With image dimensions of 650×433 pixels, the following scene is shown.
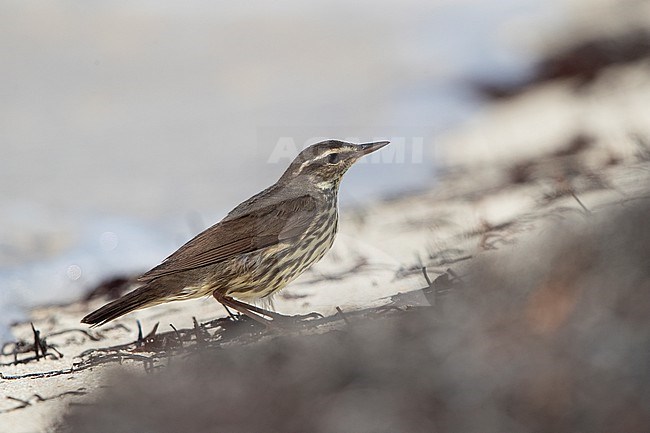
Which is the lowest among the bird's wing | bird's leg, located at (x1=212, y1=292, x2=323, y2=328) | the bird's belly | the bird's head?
bird's leg, located at (x1=212, y1=292, x2=323, y2=328)

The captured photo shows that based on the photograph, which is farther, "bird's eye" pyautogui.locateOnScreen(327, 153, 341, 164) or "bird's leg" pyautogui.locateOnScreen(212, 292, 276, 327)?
"bird's eye" pyautogui.locateOnScreen(327, 153, 341, 164)

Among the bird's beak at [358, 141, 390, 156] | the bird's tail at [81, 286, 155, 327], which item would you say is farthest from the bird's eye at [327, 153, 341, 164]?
the bird's tail at [81, 286, 155, 327]

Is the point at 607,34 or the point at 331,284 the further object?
the point at 607,34

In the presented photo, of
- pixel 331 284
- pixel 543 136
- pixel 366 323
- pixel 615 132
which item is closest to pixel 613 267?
pixel 366 323

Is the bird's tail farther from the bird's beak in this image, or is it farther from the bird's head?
the bird's beak

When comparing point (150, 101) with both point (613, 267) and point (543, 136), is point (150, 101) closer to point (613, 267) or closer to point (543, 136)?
point (543, 136)

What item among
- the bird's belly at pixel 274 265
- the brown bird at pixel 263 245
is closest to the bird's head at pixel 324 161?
the brown bird at pixel 263 245

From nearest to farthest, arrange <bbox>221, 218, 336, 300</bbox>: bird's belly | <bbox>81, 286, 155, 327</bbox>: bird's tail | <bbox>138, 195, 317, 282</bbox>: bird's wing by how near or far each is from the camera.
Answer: <bbox>81, 286, 155, 327</bbox>: bird's tail → <bbox>138, 195, 317, 282</bbox>: bird's wing → <bbox>221, 218, 336, 300</bbox>: bird's belly

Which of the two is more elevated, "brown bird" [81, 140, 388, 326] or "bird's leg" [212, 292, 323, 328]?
"brown bird" [81, 140, 388, 326]

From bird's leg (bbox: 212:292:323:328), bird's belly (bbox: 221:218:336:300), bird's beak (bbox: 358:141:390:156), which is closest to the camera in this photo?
bird's leg (bbox: 212:292:323:328)
